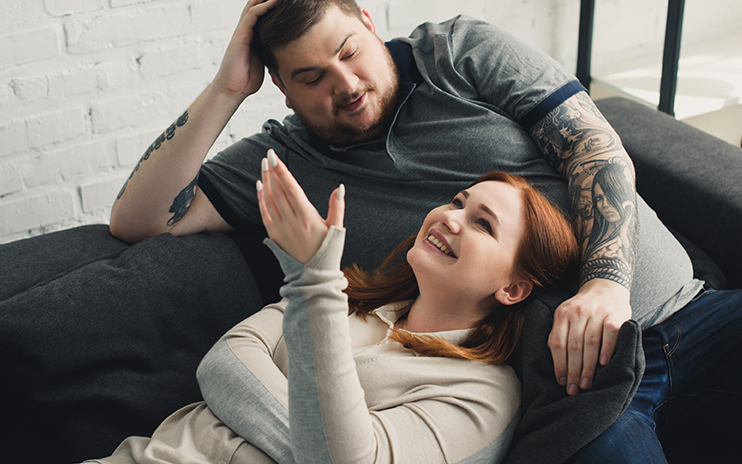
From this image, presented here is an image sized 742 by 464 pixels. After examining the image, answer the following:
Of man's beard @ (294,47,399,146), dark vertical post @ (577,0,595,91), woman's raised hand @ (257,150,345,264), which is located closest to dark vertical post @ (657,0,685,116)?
dark vertical post @ (577,0,595,91)

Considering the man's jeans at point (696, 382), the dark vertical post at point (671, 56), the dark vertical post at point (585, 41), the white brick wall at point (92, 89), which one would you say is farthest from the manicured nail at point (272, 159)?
the dark vertical post at point (585, 41)

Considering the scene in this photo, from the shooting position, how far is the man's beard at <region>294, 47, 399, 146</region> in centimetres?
153

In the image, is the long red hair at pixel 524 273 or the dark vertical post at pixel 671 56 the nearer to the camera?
the long red hair at pixel 524 273

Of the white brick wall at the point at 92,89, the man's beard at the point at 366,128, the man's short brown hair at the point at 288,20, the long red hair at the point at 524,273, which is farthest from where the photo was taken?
the white brick wall at the point at 92,89

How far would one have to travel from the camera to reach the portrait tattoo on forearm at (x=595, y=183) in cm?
114

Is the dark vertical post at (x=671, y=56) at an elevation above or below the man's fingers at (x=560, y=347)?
above

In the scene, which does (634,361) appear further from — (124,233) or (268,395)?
(124,233)

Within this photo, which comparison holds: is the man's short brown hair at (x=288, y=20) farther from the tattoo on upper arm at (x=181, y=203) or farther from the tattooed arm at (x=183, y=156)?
the tattoo on upper arm at (x=181, y=203)

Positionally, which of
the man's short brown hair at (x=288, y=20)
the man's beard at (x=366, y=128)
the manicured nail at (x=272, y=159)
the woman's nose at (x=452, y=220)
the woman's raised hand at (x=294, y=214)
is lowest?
the woman's nose at (x=452, y=220)

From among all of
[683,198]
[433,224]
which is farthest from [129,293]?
[683,198]

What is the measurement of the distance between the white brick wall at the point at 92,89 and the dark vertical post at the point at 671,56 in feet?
0.44

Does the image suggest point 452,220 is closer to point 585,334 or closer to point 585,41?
point 585,334

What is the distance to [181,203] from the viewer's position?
4.94ft

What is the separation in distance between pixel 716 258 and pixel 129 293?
4.59ft
